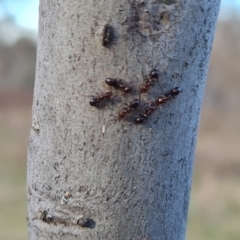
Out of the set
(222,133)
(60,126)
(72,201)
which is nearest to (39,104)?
(60,126)

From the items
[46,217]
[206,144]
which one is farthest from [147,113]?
[206,144]

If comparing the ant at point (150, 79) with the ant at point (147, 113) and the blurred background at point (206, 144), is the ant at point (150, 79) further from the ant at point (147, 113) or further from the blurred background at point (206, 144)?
the blurred background at point (206, 144)

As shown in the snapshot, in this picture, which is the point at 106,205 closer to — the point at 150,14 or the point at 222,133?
the point at 150,14

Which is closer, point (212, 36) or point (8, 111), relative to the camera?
point (212, 36)

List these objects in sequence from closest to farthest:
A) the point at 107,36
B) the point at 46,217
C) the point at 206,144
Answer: the point at 107,36 → the point at 46,217 → the point at 206,144

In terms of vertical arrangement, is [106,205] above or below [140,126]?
below

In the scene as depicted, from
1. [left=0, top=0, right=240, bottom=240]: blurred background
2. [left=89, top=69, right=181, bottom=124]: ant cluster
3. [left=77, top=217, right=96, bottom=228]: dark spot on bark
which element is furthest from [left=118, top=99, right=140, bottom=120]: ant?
[left=0, top=0, right=240, bottom=240]: blurred background

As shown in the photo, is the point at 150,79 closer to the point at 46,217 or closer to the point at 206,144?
the point at 46,217
